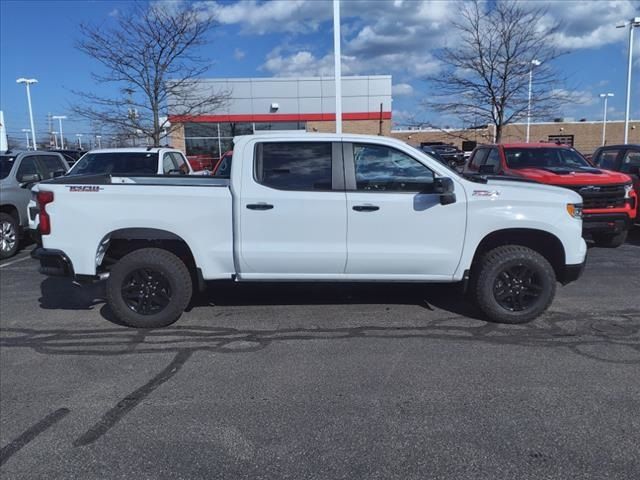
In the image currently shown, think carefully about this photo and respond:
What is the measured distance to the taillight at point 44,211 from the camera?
5395 millimetres

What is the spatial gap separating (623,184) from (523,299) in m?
5.00

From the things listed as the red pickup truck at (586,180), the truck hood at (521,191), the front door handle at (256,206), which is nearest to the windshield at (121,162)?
the front door handle at (256,206)

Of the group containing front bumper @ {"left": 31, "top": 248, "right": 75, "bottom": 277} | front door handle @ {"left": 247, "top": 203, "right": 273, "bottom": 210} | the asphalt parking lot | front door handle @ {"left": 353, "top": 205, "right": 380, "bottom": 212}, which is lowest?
the asphalt parking lot

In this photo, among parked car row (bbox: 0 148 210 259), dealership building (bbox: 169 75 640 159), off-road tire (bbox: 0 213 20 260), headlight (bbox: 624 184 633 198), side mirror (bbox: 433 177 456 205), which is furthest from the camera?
dealership building (bbox: 169 75 640 159)

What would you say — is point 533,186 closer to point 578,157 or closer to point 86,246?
point 86,246

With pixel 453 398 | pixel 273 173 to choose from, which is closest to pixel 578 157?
pixel 273 173

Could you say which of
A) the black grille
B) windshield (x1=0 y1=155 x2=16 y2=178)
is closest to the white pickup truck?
the black grille

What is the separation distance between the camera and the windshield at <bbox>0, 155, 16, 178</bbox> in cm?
1026

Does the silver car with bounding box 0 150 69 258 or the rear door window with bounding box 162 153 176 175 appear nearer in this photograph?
the silver car with bounding box 0 150 69 258

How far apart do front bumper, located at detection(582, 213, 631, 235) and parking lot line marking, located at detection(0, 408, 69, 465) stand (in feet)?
27.0

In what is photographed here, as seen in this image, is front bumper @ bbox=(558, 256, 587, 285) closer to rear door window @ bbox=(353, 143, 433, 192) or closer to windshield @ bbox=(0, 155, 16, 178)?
rear door window @ bbox=(353, 143, 433, 192)

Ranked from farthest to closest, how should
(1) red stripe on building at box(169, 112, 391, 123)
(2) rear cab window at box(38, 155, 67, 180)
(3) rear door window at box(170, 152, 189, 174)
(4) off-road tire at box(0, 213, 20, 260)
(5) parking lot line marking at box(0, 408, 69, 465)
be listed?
(1) red stripe on building at box(169, 112, 391, 123) → (3) rear door window at box(170, 152, 189, 174) → (2) rear cab window at box(38, 155, 67, 180) → (4) off-road tire at box(0, 213, 20, 260) → (5) parking lot line marking at box(0, 408, 69, 465)

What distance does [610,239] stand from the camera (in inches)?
386

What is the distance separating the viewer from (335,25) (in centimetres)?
1576
